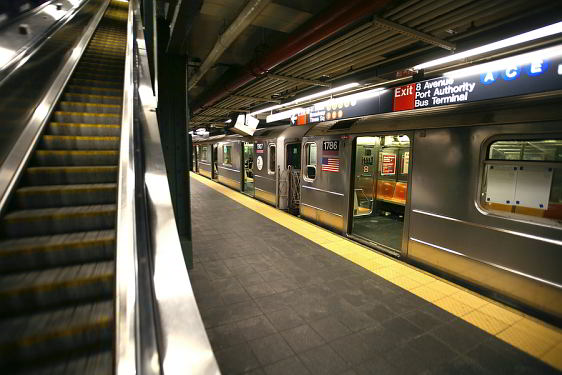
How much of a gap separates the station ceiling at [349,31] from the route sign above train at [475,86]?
37cm

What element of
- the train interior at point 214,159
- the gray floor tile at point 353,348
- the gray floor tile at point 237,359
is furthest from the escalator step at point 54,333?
the train interior at point 214,159

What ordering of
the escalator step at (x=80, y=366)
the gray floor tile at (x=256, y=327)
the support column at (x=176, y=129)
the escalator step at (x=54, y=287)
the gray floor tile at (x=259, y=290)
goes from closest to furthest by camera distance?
the escalator step at (x=80, y=366)
the escalator step at (x=54, y=287)
the gray floor tile at (x=256, y=327)
the gray floor tile at (x=259, y=290)
the support column at (x=176, y=129)

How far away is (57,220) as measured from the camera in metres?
2.16

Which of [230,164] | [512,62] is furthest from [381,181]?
[230,164]

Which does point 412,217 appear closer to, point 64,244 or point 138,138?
point 138,138

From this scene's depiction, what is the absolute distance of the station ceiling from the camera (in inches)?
108

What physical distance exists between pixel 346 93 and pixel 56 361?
638 centimetres

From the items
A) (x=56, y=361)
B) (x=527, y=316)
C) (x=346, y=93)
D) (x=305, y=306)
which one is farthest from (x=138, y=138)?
(x=346, y=93)

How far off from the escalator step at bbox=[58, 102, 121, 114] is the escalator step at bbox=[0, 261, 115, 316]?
2.23m

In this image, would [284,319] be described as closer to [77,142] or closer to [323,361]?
[323,361]

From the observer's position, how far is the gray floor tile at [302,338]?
2.67 meters

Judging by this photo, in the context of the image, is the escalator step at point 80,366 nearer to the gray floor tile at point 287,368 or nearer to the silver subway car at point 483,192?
the gray floor tile at point 287,368

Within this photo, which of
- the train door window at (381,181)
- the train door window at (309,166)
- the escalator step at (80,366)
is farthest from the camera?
the train door window at (381,181)

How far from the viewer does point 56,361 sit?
4.99 ft
